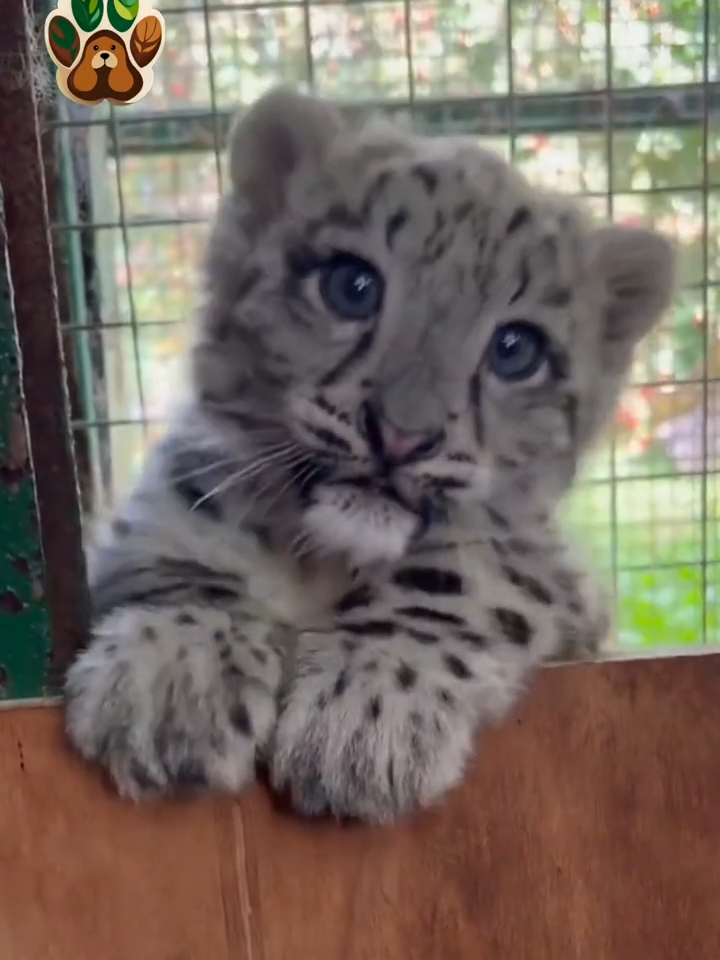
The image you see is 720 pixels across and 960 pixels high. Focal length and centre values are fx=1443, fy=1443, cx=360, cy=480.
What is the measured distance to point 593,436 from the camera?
1360mm

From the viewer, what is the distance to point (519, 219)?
129 centimetres

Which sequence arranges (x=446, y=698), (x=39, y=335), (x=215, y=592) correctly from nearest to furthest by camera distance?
(x=39, y=335) < (x=446, y=698) < (x=215, y=592)

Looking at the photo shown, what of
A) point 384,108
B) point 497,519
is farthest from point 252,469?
point 384,108

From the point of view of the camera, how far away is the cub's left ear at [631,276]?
135 centimetres

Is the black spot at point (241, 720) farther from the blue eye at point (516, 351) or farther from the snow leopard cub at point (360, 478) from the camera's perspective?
the blue eye at point (516, 351)

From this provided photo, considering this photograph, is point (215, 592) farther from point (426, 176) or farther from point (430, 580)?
point (426, 176)

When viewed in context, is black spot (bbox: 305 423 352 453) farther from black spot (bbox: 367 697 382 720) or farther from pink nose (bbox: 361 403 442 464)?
black spot (bbox: 367 697 382 720)

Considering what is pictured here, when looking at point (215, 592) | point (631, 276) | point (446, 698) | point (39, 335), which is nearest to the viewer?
point (39, 335)

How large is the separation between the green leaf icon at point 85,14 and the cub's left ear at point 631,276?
52cm

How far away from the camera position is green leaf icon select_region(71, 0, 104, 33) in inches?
40.1

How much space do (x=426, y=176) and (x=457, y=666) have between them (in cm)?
44

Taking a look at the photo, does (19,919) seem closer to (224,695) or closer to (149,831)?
(149,831)

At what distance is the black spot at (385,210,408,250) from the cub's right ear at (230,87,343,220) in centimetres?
11

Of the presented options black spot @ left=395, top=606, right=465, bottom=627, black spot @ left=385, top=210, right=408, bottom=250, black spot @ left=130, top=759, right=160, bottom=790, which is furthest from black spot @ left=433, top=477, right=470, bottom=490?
black spot @ left=130, top=759, right=160, bottom=790
